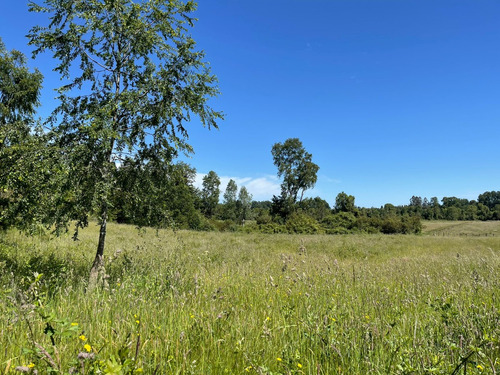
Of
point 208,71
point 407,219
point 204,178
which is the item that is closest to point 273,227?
point 407,219

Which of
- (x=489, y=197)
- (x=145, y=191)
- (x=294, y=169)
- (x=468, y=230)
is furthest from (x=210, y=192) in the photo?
(x=489, y=197)

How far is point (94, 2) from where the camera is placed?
15.8ft

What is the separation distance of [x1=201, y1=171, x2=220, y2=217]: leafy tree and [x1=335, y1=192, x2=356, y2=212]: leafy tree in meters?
38.2

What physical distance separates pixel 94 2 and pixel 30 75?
2761cm

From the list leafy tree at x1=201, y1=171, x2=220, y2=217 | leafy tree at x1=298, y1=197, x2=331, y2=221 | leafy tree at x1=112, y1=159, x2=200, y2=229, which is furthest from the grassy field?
leafy tree at x1=201, y1=171, x2=220, y2=217

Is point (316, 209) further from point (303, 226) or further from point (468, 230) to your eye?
point (468, 230)

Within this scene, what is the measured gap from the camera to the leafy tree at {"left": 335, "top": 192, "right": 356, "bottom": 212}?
57.2 meters

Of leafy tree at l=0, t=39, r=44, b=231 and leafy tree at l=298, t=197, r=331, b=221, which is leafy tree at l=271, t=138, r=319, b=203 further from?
leafy tree at l=0, t=39, r=44, b=231

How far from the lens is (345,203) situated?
58.0 meters

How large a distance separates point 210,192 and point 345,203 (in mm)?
41789

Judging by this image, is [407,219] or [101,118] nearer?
[101,118]

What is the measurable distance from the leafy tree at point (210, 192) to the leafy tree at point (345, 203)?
125ft

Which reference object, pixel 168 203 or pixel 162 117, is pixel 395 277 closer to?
pixel 168 203

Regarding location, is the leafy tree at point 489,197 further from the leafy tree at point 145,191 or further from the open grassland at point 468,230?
the leafy tree at point 145,191
